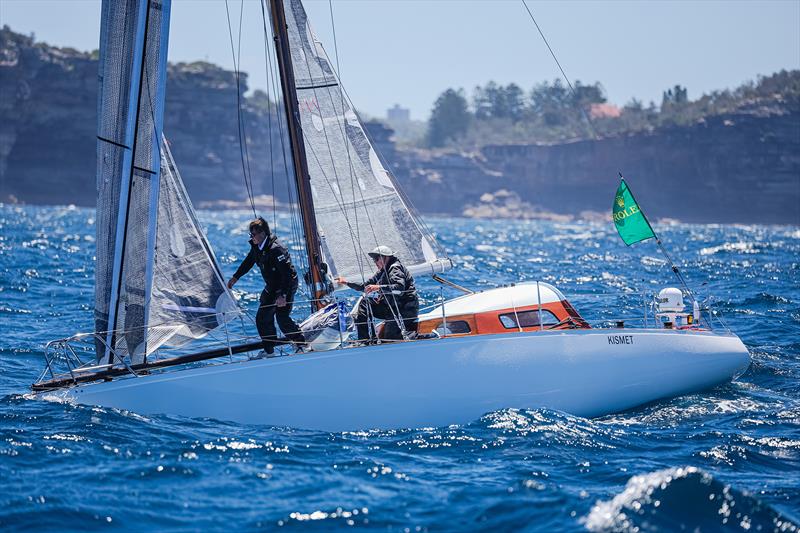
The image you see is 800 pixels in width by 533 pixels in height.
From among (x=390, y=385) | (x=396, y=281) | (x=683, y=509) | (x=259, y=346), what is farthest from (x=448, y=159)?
(x=683, y=509)

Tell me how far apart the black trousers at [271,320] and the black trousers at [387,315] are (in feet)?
2.11

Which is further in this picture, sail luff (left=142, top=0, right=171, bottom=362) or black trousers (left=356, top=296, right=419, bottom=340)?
black trousers (left=356, top=296, right=419, bottom=340)

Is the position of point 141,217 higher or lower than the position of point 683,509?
higher

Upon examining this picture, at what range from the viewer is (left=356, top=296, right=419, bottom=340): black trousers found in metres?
8.78

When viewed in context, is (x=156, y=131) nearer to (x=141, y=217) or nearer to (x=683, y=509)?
(x=141, y=217)

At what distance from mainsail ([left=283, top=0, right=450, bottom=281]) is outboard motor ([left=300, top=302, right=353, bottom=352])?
96cm

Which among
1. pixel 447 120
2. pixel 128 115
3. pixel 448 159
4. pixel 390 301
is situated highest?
pixel 447 120

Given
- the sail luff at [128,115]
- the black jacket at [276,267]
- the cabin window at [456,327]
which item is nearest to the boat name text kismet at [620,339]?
the cabin window at [456,327]

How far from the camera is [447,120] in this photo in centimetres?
12612

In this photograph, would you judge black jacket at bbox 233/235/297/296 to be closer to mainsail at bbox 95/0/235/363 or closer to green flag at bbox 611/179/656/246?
mainsail at bbox 95/0/235/363

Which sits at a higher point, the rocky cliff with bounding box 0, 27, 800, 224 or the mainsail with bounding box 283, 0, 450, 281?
the rocky cliff with bounding box 0, 27, 800, 224

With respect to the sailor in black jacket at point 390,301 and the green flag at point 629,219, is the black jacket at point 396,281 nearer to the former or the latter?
the sailor in black jacket at point 390,301

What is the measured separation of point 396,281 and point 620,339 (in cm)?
233

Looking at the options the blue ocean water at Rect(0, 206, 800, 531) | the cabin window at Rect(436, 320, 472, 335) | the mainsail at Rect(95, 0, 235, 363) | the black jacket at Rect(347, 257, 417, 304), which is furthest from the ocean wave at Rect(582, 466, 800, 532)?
the mainsail at Rect(95, 0, 235, 363)
